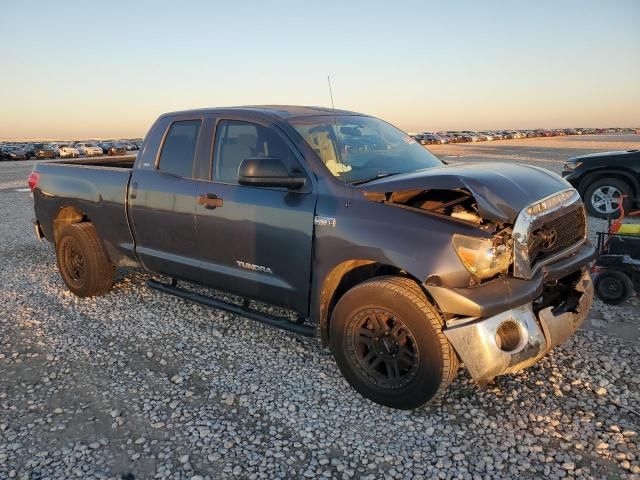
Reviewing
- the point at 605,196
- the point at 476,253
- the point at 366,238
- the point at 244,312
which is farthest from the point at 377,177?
the point at 605,196

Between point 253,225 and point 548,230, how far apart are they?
2.03 meters

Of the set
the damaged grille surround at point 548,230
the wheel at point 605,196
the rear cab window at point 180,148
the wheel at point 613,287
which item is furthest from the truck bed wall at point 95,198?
the wheel at point 605,196

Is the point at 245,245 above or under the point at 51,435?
above

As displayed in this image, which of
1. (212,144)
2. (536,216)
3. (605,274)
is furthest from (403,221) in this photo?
(605,274)

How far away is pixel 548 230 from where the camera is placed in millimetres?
3230

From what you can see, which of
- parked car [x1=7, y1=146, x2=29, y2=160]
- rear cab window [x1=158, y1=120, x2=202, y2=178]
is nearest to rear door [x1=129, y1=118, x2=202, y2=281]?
rear cab window [x1=158, y1=120, x2=202, y2=178]

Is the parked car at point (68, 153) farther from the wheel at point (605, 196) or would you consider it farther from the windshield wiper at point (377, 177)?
the windshield wiper at point (377, 177)

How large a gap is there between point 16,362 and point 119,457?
1748 mm

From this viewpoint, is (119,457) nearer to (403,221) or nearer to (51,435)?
(51,435)

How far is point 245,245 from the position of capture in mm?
3850

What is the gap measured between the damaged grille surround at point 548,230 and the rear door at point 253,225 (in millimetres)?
1340

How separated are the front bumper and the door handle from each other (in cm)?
204

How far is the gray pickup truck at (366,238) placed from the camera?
9.59ft

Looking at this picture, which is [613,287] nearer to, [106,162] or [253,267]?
[253,267]
